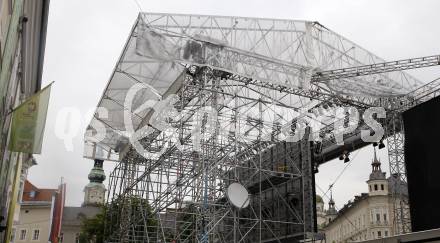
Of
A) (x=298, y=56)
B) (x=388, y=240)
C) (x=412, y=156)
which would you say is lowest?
(x=388, y=240)

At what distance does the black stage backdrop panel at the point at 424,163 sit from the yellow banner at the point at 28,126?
11.0m

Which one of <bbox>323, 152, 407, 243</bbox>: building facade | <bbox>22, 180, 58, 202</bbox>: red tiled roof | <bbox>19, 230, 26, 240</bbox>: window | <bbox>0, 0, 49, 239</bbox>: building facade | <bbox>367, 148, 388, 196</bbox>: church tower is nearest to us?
<bbox>0, 0, 49, 239</bbox>: building facade

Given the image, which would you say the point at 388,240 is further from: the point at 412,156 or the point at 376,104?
the point at 376,104

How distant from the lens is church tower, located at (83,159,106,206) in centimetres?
9012

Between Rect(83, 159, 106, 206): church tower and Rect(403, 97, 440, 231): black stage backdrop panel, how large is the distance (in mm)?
78446

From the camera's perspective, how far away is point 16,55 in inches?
464

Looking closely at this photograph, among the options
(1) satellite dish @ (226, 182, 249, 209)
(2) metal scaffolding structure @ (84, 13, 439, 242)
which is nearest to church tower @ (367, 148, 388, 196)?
(2) metal scaffolding structure @ (84, 13, 439, 242)

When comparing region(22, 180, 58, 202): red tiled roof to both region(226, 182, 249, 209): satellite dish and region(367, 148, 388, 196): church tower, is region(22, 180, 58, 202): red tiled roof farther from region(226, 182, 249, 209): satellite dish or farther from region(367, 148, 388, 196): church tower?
region(226, 182, 249, 209): satellite dish

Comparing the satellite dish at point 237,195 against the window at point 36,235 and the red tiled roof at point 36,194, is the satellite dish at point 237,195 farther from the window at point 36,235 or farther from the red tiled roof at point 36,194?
the window at point 36,235

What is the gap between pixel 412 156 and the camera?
50.8 feet

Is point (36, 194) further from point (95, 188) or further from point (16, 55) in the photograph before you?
point (16, 55)

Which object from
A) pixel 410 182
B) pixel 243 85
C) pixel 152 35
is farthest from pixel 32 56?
pixel 410 182

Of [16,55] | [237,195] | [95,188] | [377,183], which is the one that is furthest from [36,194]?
[16,55]

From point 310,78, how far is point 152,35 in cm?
720
